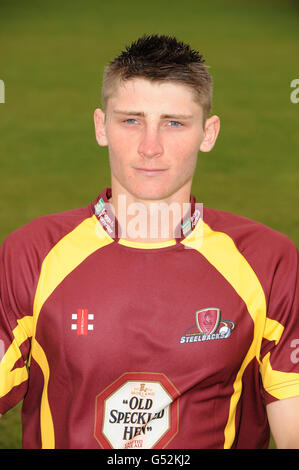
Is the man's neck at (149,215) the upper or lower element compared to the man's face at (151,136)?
lower

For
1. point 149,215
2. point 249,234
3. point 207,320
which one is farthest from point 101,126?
point 207,320

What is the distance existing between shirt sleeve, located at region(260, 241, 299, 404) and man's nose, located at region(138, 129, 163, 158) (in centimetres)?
54

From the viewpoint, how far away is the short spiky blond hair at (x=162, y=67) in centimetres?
259

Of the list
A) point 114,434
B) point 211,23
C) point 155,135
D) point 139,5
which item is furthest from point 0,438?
point 139,5

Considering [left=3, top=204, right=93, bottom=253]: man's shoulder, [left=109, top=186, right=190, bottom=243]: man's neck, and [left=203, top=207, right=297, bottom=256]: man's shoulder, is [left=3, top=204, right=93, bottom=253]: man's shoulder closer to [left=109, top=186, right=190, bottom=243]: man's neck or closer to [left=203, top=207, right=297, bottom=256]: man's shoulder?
[left=109, top=186, right=190, bottom=243]: man's neck

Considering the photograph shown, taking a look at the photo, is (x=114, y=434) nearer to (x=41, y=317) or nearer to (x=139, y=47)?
(x=41, y=317)

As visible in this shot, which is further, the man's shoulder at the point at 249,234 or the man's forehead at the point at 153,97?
the man's shoulder at the point at 249,234

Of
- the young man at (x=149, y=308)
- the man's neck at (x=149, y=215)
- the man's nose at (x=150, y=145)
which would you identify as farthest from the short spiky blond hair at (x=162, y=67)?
the man's neck at (x=149, y=215)

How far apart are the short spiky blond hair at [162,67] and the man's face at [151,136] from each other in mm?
25

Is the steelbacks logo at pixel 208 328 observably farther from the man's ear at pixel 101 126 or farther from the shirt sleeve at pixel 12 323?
the man's ear at pixel 101 126

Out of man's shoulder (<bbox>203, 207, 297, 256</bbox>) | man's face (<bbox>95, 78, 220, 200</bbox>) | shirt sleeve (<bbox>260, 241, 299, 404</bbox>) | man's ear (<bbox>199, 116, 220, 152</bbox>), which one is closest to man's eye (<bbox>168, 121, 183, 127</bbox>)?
man's face (<bbox>95, 78, 220, 200</bbox>)

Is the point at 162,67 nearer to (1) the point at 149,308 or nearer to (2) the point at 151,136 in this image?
(2) the point at 151,136

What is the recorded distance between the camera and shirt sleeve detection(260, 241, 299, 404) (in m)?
2.64

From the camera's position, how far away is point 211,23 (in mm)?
17734
